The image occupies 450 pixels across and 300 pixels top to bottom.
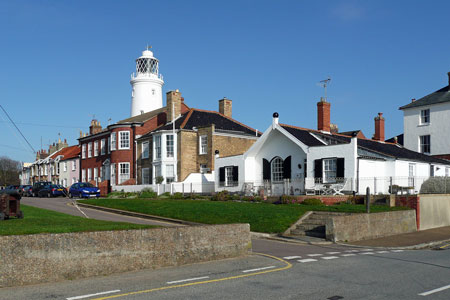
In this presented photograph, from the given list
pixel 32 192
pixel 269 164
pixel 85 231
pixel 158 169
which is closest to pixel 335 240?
pixel 85 231

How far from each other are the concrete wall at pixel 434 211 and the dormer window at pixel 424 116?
72.0 ft

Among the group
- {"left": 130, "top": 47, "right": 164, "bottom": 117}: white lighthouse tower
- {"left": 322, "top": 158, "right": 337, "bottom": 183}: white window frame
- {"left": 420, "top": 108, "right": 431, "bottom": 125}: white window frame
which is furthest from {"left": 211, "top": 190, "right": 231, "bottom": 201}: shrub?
{"left": 130, "top": 47, "right": 164, "bottom": 117}: white lighthouse tower

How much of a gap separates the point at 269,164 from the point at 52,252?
24.4m

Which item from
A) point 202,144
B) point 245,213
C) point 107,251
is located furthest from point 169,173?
point 107,251

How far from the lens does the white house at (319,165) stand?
1061 inches

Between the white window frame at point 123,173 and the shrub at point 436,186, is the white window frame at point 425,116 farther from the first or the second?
the white window frame at point 123,173

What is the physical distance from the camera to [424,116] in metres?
45.0

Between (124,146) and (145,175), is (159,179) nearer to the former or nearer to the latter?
(145,175)

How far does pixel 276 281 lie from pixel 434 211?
17012 millimetres

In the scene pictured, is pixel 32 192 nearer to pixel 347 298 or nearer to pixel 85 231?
pixel 85 231

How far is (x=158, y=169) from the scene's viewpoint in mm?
42719

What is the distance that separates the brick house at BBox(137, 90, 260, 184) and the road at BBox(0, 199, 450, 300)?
89.4 ft

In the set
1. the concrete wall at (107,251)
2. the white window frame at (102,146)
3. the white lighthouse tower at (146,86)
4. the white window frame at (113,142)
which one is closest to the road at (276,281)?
the concrete wall at (107,251)

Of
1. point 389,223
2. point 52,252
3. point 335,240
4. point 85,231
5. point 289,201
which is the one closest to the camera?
point 52,252
